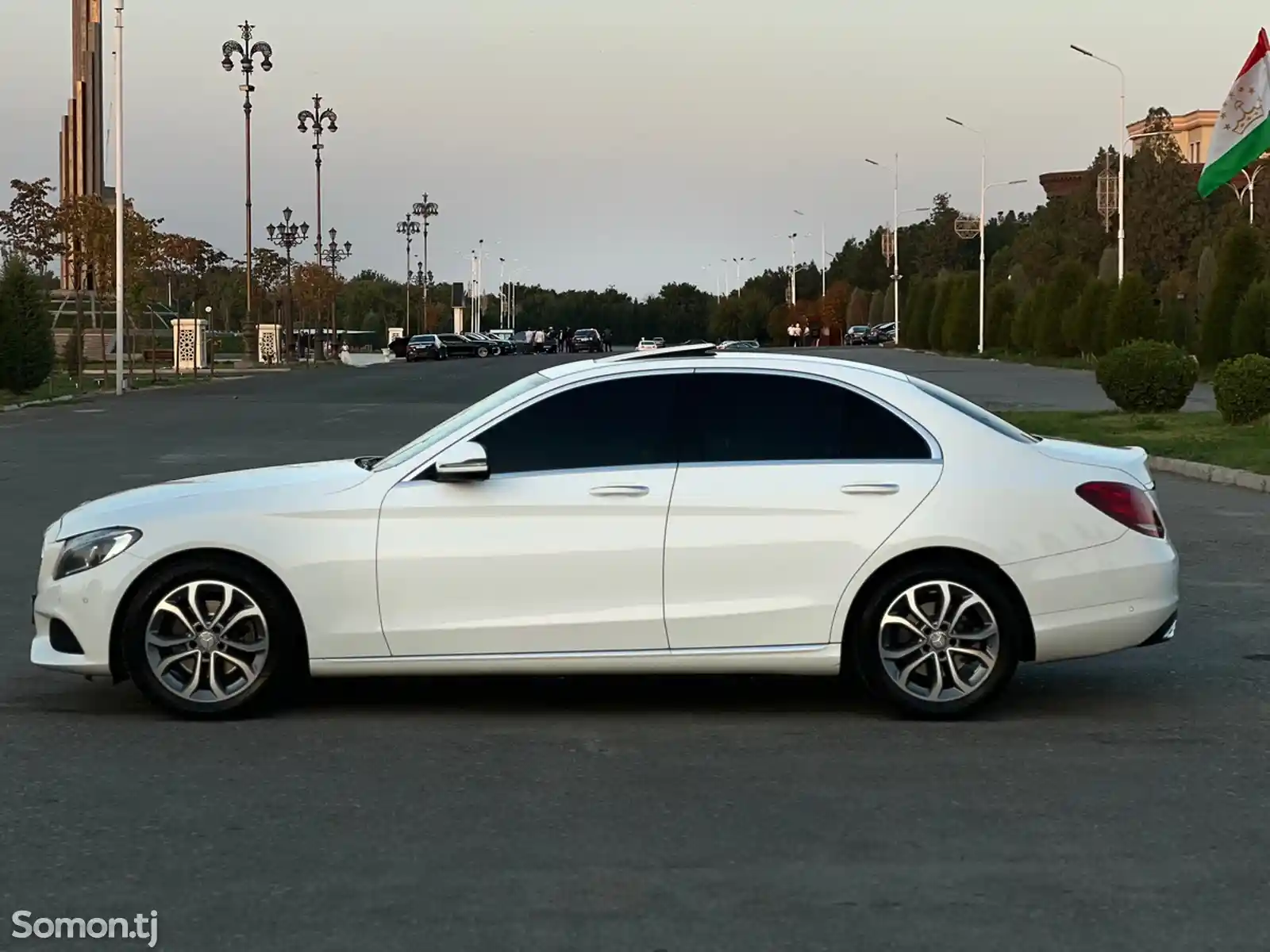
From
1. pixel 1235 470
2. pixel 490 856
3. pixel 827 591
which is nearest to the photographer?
pixel 490 856

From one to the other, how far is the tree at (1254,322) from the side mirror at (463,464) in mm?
43408

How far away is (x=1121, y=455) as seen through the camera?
867cm

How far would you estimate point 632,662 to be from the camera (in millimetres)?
8094

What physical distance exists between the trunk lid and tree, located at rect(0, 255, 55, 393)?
39706mm

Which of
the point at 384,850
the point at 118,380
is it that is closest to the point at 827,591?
the point at 384,850

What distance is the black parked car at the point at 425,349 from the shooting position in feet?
358

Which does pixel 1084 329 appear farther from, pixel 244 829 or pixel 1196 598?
pixel 244 829

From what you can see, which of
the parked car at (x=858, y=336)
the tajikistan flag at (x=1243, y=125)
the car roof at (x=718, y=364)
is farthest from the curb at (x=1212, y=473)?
the parked car at (x=858, y=336)

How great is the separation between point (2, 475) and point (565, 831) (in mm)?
17664

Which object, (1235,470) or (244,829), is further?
(1235,470)

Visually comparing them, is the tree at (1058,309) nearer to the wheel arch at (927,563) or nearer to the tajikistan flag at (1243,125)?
the tajikistan flag at (1243,125)

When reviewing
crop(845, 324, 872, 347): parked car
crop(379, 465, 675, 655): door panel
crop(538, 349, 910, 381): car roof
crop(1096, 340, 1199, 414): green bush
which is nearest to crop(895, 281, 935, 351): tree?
crop(845, 324, 872, 347): parked car

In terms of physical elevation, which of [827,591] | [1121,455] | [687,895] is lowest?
[687,895]

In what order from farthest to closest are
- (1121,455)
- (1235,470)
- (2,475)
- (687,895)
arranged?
(2,475), (1235,470), (1121,455), (687,895)
